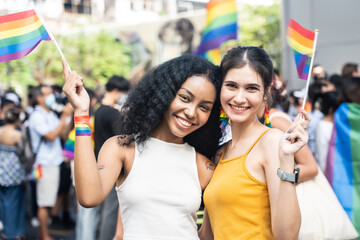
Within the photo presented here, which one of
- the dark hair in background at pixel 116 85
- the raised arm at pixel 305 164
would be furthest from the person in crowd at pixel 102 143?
the raised arm at pixel 305 164

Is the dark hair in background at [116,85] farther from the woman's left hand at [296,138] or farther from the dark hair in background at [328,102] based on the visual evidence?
the woman's left hand at [296,138]

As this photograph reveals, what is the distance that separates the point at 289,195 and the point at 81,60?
2828cm

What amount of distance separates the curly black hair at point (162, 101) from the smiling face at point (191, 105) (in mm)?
32

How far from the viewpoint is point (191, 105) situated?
7.77ft

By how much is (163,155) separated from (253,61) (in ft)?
2.21

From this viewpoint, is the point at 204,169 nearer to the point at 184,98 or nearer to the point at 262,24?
the point at 184,98

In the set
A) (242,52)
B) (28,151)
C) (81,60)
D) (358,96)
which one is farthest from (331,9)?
(81,60)

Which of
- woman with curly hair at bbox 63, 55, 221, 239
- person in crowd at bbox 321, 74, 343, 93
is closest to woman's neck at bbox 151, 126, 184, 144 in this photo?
woman with curly hair at bbox 63, 55, 221, 239

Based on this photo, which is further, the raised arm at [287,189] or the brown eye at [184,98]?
the brown eye at [184,98]

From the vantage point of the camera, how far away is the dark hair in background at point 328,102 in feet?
16.7

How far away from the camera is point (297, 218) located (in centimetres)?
202

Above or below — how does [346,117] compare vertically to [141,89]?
below

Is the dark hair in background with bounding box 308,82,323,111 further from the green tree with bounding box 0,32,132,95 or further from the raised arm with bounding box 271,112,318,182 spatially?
the green tree with bounding box 0,32,132,95

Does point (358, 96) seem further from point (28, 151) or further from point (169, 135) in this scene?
point (28, 151)
